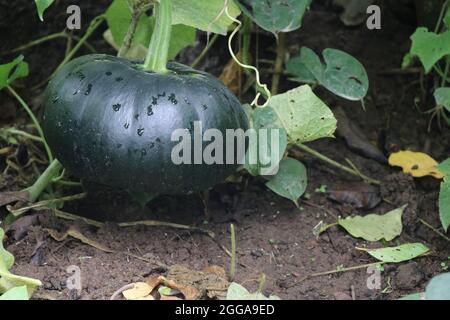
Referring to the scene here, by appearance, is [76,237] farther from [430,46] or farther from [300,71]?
[430,46]

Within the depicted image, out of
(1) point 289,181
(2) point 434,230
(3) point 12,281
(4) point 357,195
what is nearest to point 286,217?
(1) point 289,181

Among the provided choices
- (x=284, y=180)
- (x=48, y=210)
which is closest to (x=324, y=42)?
(x=284, y=180)

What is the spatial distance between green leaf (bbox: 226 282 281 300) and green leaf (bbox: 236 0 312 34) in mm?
659

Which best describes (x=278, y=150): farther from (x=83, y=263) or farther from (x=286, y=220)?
(x=83, y=263)

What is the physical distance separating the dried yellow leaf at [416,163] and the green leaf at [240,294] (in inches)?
31.0

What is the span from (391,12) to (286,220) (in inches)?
38.0

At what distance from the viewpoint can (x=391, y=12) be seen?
250cm

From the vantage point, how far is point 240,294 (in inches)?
56.1

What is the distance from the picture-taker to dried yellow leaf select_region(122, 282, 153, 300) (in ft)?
4.79

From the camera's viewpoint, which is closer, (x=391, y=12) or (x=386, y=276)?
(x=386, y=276)

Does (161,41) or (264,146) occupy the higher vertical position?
(161,41)

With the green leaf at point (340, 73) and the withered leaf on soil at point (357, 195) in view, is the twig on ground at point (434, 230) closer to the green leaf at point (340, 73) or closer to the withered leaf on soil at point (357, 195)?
the withered leaf on soil at point (357, 195)

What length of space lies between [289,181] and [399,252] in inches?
13.1

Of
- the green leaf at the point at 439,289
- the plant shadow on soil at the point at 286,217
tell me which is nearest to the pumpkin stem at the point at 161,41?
the plant shadow on soil at the point at 286,217
